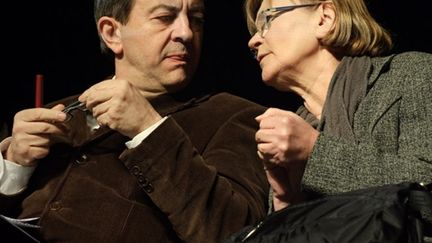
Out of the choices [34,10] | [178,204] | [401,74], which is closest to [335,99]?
[401,74]

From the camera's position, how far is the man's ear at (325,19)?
204 cm

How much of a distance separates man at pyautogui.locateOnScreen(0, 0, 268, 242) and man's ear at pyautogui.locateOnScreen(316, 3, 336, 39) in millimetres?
348

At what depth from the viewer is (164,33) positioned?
7.54ft

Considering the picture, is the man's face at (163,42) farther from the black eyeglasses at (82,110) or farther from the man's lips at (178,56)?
the black eyeglasses at (82,110)

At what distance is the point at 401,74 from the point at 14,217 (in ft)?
3.52

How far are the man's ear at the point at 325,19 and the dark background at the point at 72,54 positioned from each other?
66 cm

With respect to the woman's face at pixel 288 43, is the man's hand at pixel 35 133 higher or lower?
lower

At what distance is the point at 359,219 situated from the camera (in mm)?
1452

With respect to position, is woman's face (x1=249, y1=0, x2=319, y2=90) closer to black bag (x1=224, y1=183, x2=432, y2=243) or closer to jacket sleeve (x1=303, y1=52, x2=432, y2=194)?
jacket sleeve (x1=303, y1=52, x2=432, y2=194)

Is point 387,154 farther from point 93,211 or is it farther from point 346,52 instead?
point 93,211

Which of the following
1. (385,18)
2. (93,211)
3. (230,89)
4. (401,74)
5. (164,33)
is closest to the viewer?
(401,74)

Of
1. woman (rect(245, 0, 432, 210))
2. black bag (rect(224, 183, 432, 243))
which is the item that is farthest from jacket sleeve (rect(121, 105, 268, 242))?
black bag (rect(224, 183, 432, 243))

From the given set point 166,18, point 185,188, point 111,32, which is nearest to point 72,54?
point 111,32

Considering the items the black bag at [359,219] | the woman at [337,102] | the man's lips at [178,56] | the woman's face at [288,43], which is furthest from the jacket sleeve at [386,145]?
the man's lips at [178,56]
